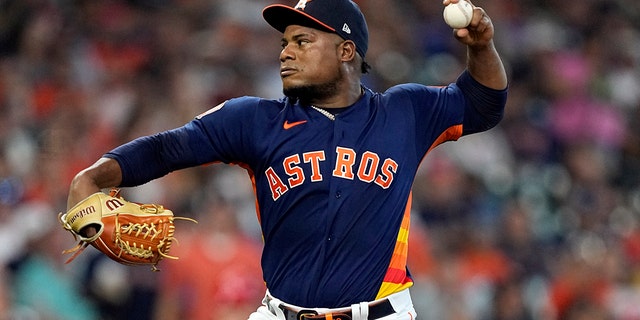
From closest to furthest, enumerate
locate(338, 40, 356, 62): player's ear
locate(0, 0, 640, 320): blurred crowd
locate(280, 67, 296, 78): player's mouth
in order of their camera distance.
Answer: locate(280, 67, 296, 78): player's mouth < locate(338, 40, 356, 62): player's ear < locate(0, 0, 640, 320): blurred crowd

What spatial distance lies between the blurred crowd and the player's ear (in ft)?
8.82

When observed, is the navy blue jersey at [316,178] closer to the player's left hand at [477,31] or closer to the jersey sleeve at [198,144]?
the jersey sleeve at [198,144]

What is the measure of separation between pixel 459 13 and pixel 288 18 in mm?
748

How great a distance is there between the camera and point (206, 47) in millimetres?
9875

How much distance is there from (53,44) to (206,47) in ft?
4.52

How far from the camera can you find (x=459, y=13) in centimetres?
463

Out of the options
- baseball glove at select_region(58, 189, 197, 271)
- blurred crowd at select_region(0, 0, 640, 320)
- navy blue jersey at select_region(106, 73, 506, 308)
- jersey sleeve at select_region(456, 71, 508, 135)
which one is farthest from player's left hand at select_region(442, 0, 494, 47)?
blurred crowd at select_region(0, 0, 640, 320)

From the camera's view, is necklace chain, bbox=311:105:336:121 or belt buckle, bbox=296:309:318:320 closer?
belt buckle, bbox=296:309:318:320

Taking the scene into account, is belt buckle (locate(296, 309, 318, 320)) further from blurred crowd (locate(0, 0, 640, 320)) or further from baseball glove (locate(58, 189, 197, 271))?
blurred crowd (locate(0, 0, 640, 320))

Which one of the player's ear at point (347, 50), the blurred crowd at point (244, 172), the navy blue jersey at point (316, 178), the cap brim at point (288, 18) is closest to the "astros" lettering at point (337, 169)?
the navy blue jersey at point (316, 178)

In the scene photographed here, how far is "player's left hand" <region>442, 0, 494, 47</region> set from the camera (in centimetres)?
468

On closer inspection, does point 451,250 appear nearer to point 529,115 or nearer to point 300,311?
point 529,115

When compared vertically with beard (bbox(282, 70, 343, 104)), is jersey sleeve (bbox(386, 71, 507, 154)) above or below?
below

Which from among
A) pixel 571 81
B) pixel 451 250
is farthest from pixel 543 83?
pixel 451 250
